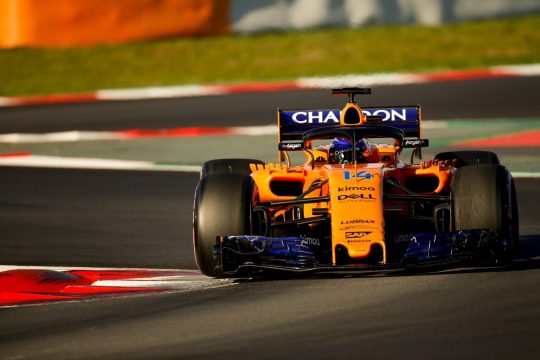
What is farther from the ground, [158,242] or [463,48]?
[463,48]

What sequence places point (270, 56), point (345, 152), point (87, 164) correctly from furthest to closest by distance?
point (270, 56) → point (87, 164) → point (345, 152)

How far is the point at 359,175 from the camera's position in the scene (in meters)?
9.28

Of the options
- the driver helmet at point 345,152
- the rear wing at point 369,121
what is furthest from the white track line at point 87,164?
the driver helmet at point 345,152

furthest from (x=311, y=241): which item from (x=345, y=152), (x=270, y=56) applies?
(x=270, y=56)

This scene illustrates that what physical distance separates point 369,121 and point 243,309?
3103 millimetres

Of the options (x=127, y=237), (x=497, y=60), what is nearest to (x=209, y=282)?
(x=127, y=237)

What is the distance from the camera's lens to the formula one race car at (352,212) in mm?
8930

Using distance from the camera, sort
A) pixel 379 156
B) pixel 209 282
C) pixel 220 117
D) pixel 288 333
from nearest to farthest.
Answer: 1. pixel 288 333
2. pixel 209 282
3. pixel 379 156
4. pixel 220 117

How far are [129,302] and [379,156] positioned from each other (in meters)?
2.54

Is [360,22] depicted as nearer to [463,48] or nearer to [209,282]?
[463,48]

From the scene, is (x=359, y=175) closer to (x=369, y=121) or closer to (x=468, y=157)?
(x=369, y=121)

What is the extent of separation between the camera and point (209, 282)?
935 centimetres

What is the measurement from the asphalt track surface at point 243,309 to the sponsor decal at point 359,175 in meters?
0.66

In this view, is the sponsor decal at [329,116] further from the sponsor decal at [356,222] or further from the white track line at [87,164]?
the white track line at [87,164]
